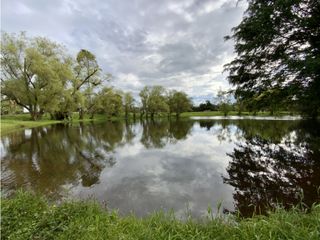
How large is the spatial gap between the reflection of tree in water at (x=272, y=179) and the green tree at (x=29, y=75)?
103 ft

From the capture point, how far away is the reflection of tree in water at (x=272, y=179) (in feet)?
16.1

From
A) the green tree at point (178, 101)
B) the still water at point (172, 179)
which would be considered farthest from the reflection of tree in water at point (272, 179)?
the green tree at point (178, 101)

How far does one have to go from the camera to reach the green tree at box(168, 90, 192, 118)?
72.6 metres

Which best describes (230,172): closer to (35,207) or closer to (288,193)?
(288,193)

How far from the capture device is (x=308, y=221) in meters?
2.78

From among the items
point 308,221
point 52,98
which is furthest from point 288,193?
point 52,98

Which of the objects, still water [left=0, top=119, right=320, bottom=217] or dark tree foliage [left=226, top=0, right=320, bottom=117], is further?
dark tree foliage [left=226, top=0, right=320, bottom=117]

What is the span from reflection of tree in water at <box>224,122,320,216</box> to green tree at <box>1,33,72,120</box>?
31.4 meters

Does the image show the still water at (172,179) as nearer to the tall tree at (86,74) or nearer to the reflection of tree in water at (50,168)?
the reflection of tree in water at (50,168)

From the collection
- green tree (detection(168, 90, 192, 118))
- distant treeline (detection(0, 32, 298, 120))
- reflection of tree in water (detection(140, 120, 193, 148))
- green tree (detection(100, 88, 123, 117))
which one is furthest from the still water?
green tree (detection(168, 90, 192, 118))

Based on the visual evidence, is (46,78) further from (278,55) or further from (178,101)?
(178,101)

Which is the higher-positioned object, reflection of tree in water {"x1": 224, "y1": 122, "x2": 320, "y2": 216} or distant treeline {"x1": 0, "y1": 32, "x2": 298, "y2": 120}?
distant treeline {"x1": 0, "y1": 32, "x2": 298, "y2": 120}

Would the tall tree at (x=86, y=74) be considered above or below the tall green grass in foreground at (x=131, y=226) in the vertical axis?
above

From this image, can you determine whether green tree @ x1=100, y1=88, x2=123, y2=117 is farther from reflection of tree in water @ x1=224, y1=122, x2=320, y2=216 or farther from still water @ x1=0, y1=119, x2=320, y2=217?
reflection of tree in water @ x1=224, y1=122, x2=320, y2=216
